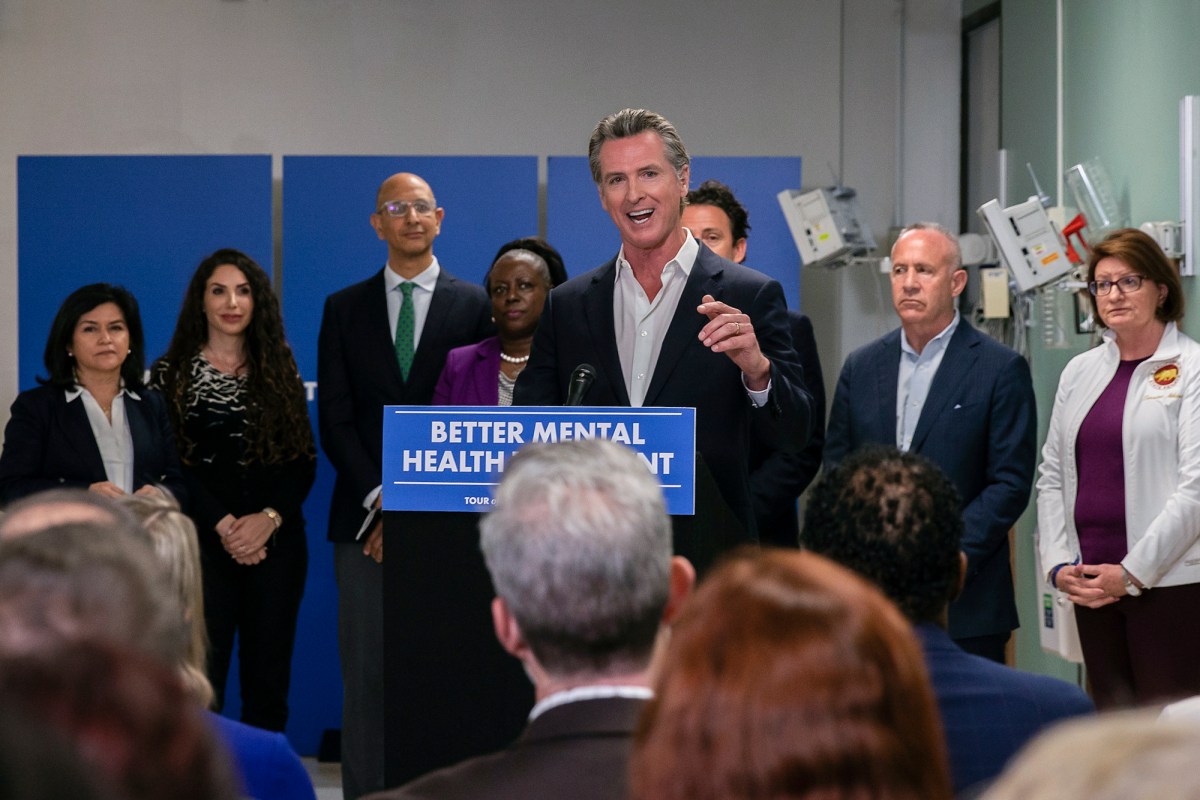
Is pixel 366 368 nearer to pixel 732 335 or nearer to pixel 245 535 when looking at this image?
pixel 245 535

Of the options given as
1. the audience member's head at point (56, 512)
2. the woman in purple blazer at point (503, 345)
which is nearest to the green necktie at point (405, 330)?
the woman in purple blazer at point (503, 345)

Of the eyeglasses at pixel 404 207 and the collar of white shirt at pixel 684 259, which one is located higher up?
the eyeglasses at pixel 404 207

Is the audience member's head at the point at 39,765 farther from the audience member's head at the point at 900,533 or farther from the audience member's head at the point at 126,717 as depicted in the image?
the audience member's head at the point at 900,533

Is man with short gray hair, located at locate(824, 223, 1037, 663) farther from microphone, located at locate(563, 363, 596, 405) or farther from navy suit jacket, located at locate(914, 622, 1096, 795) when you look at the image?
navy suit jacket, located at locate(914, 622, 1096, 795)

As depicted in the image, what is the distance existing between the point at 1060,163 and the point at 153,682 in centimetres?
555

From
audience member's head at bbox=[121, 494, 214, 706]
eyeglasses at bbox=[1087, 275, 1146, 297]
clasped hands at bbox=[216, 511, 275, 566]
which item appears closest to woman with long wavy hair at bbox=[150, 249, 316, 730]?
clasped hands at bbox=[216, 511, 275, 566]

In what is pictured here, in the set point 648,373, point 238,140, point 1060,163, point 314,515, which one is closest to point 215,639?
point 314,515

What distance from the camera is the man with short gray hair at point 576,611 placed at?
1.42 meters

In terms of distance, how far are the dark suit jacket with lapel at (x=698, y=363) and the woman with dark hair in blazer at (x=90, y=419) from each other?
6.04ft

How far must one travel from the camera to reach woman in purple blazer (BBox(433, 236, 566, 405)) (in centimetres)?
456

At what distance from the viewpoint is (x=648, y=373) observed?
322 centimetres

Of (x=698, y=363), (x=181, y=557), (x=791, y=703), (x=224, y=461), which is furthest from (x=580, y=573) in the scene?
(x=224, y=461)

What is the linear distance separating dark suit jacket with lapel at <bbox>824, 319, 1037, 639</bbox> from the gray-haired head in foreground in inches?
104

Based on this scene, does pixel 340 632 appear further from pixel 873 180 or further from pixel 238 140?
pixel 873 180
